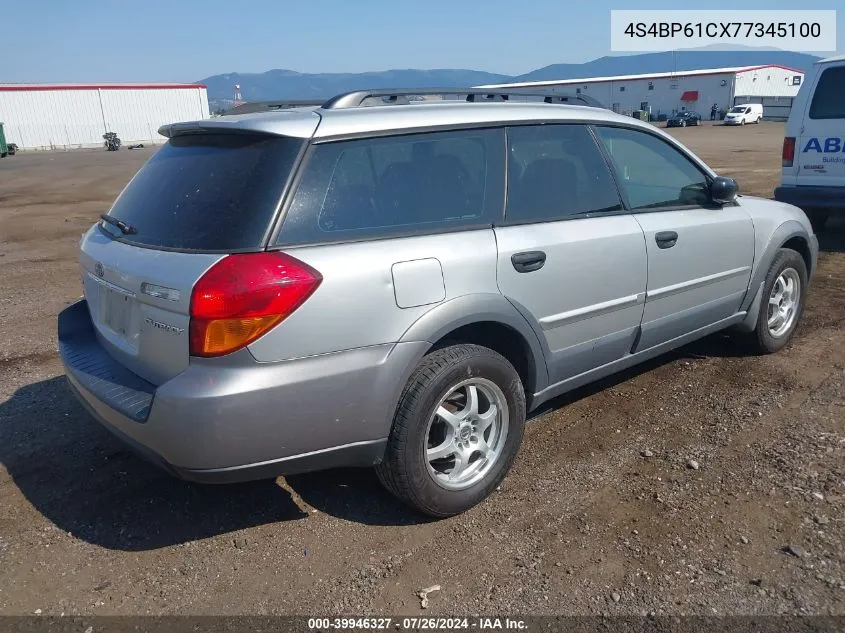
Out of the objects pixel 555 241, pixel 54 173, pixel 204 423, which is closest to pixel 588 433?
pixel 555 241

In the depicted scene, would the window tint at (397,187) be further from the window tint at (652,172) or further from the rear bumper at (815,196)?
the rear bumper at (815,196)

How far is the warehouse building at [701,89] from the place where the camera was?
7875 centimetres

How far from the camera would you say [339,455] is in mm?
2754

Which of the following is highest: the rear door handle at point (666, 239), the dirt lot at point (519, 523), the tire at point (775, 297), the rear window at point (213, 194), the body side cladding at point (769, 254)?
the rear window at point (213, 194)

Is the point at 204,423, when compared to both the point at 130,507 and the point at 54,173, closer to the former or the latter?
the point at 130,507

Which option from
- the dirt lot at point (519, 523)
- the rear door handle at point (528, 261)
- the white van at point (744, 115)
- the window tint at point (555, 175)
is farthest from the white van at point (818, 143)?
the white van at point (744, 115)

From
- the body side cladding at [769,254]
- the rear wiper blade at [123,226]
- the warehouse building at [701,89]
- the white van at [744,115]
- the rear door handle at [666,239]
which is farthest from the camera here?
the warehouse building at [701,89]

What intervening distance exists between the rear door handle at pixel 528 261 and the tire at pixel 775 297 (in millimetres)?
2298

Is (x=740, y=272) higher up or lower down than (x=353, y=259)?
lower down

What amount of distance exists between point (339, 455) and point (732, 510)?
5.86ft

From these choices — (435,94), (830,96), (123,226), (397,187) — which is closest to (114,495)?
(123,226)

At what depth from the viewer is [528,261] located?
3186mm

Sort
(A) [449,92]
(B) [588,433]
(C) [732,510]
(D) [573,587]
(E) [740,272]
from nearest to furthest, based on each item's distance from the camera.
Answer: (D) [573,587] → (C) [732,510] → (A) [449,92] → (B) [588,433] → (E) [740,272]

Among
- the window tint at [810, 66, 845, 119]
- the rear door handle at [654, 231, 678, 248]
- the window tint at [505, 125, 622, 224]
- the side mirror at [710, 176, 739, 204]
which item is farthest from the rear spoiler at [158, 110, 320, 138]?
the window tint at [810, 66, 845, 119]
